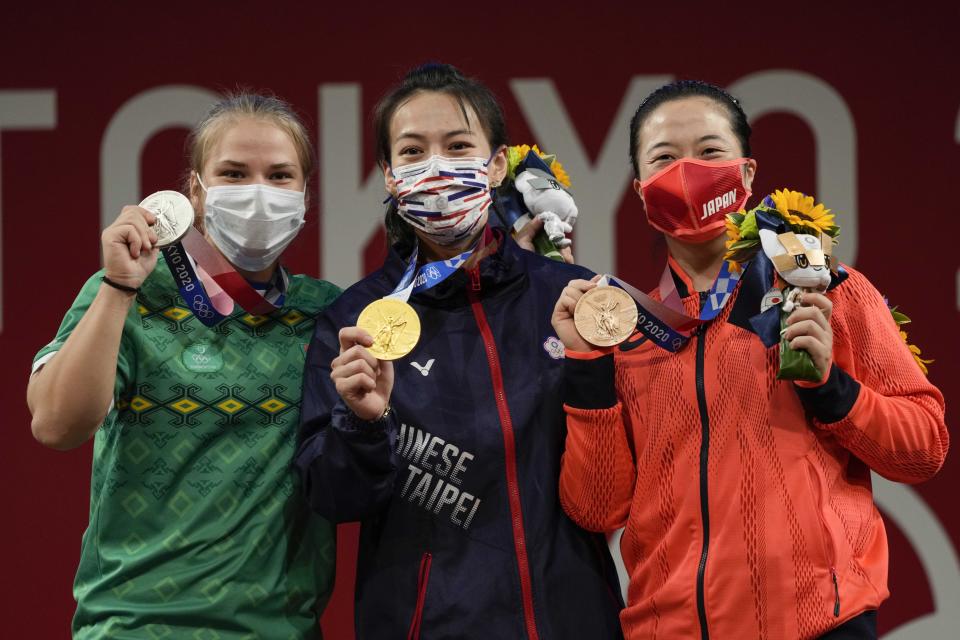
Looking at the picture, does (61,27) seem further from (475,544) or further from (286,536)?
(475,544)

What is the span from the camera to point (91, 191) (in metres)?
4.24

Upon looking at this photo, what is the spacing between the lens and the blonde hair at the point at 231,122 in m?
2.61

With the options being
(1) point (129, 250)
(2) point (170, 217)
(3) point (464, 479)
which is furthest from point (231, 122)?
(3) point (464, 479)

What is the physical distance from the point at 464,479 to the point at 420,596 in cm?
24

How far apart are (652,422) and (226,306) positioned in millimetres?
908

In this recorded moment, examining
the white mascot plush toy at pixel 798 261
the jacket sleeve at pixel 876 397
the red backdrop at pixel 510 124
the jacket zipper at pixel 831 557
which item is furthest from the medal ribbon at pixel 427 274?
the red backdrop at pixel 510 124

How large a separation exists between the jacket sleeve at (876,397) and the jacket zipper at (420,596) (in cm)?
79

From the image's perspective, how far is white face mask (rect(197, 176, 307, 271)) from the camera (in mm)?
2518

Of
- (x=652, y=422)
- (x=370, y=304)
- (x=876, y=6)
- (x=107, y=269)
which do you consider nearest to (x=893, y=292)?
(x=876, y=6)

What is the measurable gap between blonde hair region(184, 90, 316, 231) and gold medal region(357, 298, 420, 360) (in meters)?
0.55

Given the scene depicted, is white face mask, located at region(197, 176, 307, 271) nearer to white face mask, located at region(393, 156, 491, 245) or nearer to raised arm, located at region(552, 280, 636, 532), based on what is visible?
white face mask, located at region(393, 156, 491, 245)

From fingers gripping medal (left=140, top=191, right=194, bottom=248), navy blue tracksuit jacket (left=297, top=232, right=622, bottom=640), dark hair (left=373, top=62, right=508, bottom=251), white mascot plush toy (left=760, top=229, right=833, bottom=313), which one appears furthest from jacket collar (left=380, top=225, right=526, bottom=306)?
white mascot plush toy (left=760, top=229, right=833, bottom=313)

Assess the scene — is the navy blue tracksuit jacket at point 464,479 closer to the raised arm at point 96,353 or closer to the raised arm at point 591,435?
the raised arm at point 591,435

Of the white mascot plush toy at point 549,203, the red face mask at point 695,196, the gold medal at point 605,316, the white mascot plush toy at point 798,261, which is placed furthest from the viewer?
the white mascot plush toy at point 549,203
